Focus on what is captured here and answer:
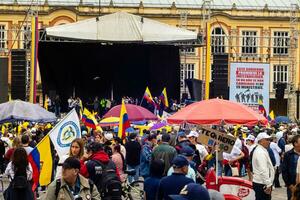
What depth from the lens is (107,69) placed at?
51.9m

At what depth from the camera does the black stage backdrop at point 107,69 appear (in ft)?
163

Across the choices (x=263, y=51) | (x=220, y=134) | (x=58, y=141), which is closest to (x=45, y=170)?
(x=58, y=141)

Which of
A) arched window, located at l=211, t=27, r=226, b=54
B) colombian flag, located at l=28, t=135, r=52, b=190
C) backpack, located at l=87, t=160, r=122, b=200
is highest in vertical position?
arched window, located at l=211, t=27, r=226, b=54

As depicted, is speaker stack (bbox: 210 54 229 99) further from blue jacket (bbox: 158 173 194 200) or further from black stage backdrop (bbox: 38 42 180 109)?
blue jacket (bbox: 158 173 194 200)

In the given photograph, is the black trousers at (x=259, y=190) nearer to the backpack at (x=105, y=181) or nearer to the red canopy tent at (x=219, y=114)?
the backpack at (x=105, y=181)

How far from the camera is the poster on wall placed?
44.8 m

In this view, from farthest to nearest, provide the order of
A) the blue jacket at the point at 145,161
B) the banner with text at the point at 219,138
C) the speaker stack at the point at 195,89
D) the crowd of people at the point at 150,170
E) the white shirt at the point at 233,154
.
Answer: the speaker stack at the point at 195,89
the white shirt at the point at 233,154
the blue jacket at the point at 145,161
the banner with text at the point at 219,138
the crowd of people at the point at 150,170

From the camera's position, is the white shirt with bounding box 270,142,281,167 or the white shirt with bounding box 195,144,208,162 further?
the white shirt with bounding box 270,142,281,167

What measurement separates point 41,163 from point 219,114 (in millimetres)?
5305

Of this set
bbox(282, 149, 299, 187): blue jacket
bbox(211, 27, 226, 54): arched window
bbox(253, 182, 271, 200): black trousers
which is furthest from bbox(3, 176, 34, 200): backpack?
bbox(211, 27, 226, 54): arched window

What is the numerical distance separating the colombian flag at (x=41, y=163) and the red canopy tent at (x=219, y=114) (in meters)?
5.00

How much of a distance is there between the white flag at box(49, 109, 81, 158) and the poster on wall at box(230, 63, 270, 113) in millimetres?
31287

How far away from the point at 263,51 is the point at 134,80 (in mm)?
24852

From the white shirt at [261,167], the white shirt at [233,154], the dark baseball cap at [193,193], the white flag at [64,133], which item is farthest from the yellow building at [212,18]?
the dark baseball cap at [193,193]
